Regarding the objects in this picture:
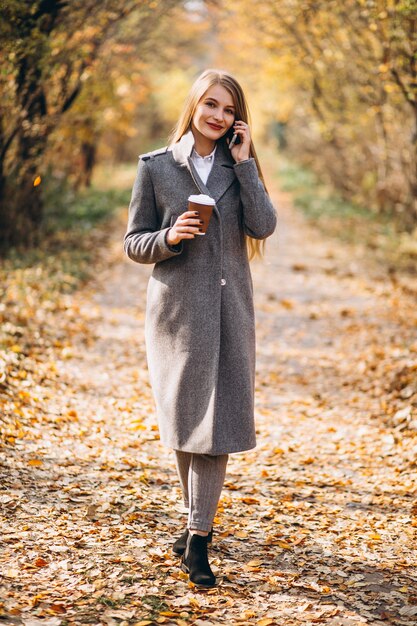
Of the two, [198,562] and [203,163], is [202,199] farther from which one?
[198,562]

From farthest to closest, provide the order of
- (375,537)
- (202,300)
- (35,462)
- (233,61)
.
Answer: (233,61) < (35,462) < (375,537) < (202,300)

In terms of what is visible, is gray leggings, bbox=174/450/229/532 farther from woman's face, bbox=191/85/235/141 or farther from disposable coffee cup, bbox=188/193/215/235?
woman's face, bbox=191/85/235/141

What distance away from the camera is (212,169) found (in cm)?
336

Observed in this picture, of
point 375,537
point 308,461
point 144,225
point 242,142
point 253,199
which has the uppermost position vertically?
point 242,142

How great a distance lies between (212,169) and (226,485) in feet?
7.25

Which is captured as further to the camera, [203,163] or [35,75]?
[35,75]

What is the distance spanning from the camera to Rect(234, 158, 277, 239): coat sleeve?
10.8ft

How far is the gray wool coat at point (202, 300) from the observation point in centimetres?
326

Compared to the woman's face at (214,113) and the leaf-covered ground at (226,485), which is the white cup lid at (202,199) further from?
the leaf-covered ground at (226,485)

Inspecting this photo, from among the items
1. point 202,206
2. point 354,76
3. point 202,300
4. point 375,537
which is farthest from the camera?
point 354,76

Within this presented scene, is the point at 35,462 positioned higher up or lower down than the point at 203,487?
lower down

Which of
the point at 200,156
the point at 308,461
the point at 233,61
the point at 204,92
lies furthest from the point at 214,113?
the point at 233,61

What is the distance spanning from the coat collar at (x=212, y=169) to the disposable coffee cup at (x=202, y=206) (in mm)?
230

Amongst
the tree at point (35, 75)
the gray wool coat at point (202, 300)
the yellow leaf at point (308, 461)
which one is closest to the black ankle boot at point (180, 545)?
the gray wool coat at point (202, 300)
